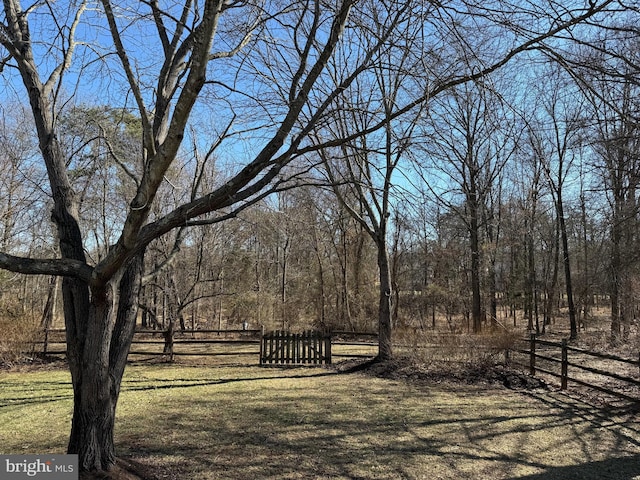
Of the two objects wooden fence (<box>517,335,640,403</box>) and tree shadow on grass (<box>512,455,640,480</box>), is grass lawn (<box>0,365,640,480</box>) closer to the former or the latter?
tree shadow on grass (<box>512,455,640,480</box>)

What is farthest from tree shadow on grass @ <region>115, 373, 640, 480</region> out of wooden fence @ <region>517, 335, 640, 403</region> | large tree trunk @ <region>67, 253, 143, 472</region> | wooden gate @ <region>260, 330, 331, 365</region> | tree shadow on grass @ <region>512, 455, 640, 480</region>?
wooden gate @ <region>260, 330, 331, 365</region>

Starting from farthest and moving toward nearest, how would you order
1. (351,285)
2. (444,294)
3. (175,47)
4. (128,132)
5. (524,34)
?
(351,285)
(444,294)
(128,132)
(175,47)
(524,34)

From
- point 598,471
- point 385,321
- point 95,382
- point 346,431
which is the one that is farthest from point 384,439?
point 385,321

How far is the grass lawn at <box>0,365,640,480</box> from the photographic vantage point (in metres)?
4.79

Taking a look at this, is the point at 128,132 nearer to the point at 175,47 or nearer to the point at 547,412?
the point at 175,47

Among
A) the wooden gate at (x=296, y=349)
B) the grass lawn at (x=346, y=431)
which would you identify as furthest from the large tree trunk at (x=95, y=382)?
the wooden gate at (x=296, y=349)

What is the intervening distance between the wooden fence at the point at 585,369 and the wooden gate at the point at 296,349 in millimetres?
5555

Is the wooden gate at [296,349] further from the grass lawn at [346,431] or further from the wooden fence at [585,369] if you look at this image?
the wooden fence at [585,369]

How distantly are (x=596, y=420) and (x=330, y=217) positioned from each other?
1911 centimetres

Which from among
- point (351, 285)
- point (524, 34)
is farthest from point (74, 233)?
point (351, 285)

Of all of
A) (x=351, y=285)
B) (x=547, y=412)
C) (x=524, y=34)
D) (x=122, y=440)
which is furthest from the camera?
(x=351, y=285)

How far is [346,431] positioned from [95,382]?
3645 millimetres

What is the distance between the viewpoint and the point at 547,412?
7207mm

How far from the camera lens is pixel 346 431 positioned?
6148 millimetres
